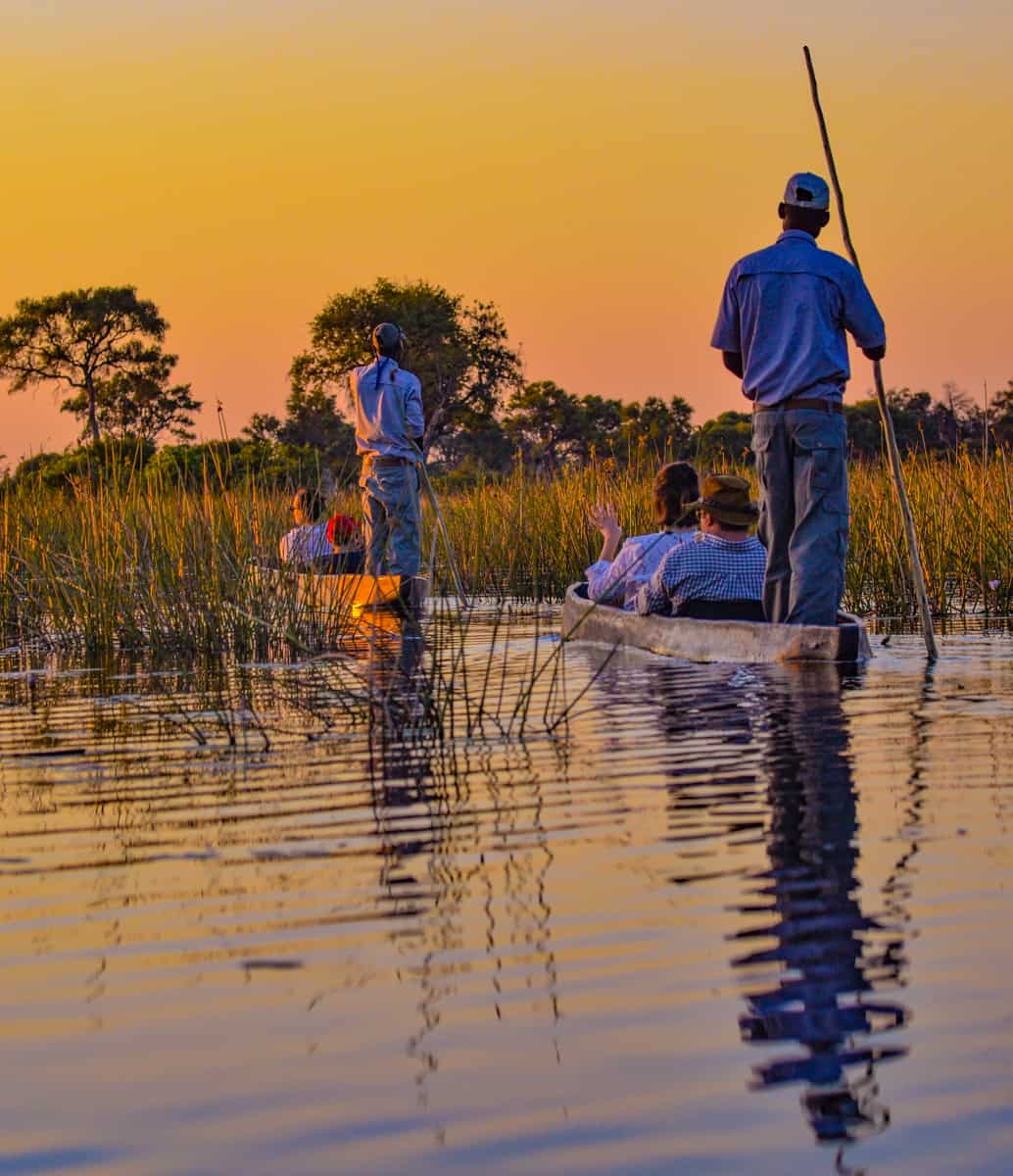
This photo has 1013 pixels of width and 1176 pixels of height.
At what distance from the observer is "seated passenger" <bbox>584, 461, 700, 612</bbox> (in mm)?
10039

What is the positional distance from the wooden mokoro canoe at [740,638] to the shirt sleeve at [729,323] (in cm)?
132

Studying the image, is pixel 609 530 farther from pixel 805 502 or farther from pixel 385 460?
pixel 385 460

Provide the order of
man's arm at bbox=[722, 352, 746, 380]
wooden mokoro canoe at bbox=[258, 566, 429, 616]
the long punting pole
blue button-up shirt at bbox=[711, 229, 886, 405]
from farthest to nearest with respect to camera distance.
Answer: wooden mokoro canoe at bbox=[258, 566, 429, 616] → the long punting pole → man's arm at bbox=[722, 352, 746, 380] → blue button-up shirt at bbox=[711, 229, 886, 405]

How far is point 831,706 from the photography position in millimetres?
7176

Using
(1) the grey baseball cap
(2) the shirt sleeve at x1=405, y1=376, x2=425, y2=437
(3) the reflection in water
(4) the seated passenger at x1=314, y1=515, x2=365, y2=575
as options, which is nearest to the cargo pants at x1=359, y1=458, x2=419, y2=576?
(4) the seated passenger at x1=314, y1=515, x2=365, y2=575

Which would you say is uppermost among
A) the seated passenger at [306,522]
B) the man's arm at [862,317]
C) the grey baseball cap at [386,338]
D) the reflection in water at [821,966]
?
the grey baseball cap at [386,338]

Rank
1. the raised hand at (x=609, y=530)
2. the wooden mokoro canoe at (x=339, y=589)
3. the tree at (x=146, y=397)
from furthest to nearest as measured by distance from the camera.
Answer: the tree at (x=146, y=397) < the raised hand at (x=609, y=530) < the wooden mokoro canoe at (x=339, y=589)

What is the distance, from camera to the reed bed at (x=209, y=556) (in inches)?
407

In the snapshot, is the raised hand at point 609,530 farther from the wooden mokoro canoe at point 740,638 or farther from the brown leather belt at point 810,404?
the brown leather belt at point 810,404

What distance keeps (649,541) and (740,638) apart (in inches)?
60.8

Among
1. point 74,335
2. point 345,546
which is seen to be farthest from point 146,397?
point 345,546

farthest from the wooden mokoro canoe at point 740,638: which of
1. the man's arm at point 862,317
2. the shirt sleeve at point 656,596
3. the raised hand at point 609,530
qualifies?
the man's arm at point 862,317

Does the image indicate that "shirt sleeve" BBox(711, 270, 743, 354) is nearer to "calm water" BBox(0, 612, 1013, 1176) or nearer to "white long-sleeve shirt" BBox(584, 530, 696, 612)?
"white long-sleeve shirt" BBox(584, 530, 696, 612)

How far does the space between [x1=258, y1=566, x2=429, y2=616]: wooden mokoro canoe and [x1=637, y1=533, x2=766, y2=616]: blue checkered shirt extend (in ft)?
4.68
